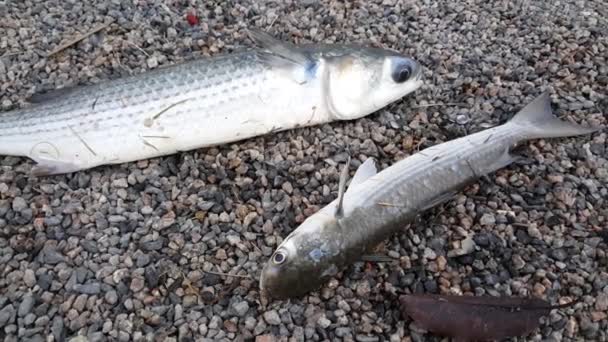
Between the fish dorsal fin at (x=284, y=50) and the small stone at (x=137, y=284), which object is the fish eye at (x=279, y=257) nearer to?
the small stone at (x=137, y=284)

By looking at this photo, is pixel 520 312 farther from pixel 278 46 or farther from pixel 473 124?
pixel 278 46

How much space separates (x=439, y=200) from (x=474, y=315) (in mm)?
680

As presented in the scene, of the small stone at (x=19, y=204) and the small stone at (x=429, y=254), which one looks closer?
the small stone at (x=429, y=254)

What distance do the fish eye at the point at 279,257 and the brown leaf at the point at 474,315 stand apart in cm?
64

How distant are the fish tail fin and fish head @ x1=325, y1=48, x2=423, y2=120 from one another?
742mm

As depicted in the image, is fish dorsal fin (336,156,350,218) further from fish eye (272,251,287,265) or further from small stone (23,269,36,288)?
small stone (23,269,36,288)

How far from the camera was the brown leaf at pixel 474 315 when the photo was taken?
105 inches

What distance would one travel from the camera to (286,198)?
323cm

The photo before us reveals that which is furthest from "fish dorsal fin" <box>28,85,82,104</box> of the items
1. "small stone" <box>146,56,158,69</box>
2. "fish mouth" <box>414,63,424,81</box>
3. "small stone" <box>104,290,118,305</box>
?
"fish mouth" <box>414,63,424,81</box>

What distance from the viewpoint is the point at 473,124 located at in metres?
3.66

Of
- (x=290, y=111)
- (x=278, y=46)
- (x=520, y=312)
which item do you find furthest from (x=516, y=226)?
(x=278, y=46)

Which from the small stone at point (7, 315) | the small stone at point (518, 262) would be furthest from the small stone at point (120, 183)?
the small stone at point (518, 262)

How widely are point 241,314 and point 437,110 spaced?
1960mm

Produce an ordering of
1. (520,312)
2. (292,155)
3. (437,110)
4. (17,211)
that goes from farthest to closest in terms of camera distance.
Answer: (437,110)
(292,155)
(17,211)
(520,312)
